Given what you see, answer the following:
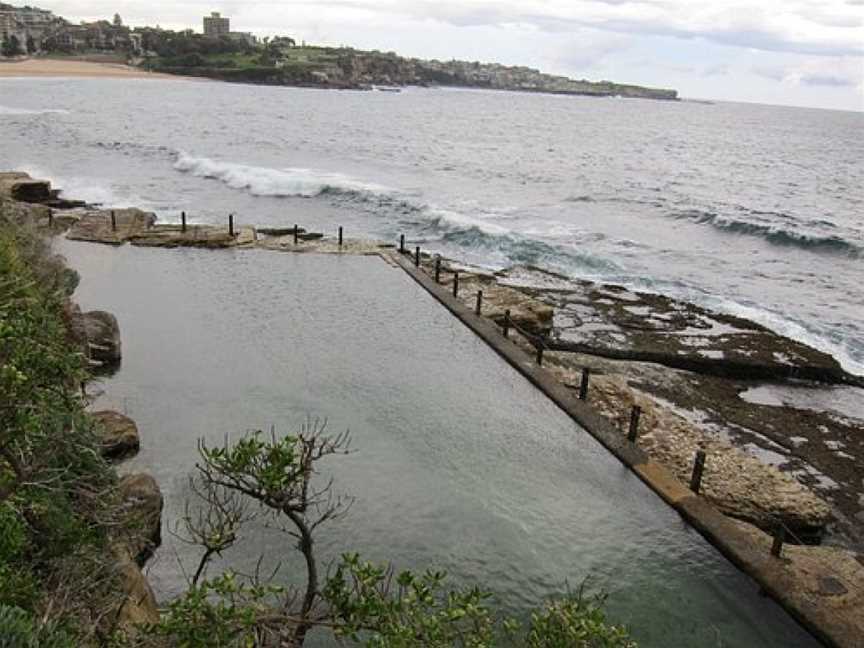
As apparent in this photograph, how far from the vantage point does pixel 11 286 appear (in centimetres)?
1316

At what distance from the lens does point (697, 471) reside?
45.2 ft

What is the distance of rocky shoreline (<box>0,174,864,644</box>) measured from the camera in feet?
46.9

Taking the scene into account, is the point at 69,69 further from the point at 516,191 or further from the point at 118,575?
the point at 118,575

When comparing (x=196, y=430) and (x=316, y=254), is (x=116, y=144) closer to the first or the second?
(x=316, y=254)

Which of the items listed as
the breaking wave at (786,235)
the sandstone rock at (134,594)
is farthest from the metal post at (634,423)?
the breaking wave at (786,235)

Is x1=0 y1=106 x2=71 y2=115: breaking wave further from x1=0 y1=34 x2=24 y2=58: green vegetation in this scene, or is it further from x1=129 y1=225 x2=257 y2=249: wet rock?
x1=0 y1=34 x2=24 y2=58: green vegetation

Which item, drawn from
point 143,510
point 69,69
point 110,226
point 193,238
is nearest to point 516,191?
point 193,238

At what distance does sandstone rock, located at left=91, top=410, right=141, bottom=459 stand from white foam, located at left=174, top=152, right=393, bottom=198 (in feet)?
Result: 135

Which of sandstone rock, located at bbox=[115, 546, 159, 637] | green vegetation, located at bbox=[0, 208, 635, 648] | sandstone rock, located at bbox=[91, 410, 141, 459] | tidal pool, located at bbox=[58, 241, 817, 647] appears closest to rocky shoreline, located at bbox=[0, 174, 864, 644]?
sandstone rock, located at bbox=[91, 410, 141, 459]

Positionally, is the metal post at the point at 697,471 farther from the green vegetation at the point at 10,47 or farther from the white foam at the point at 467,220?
the green vegetation at the point at 10,47

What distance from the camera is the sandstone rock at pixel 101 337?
59.3ft

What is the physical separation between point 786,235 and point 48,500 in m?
49.0

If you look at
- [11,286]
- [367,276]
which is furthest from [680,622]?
[367,276]

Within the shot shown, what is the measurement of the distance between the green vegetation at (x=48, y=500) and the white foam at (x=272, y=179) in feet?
154
